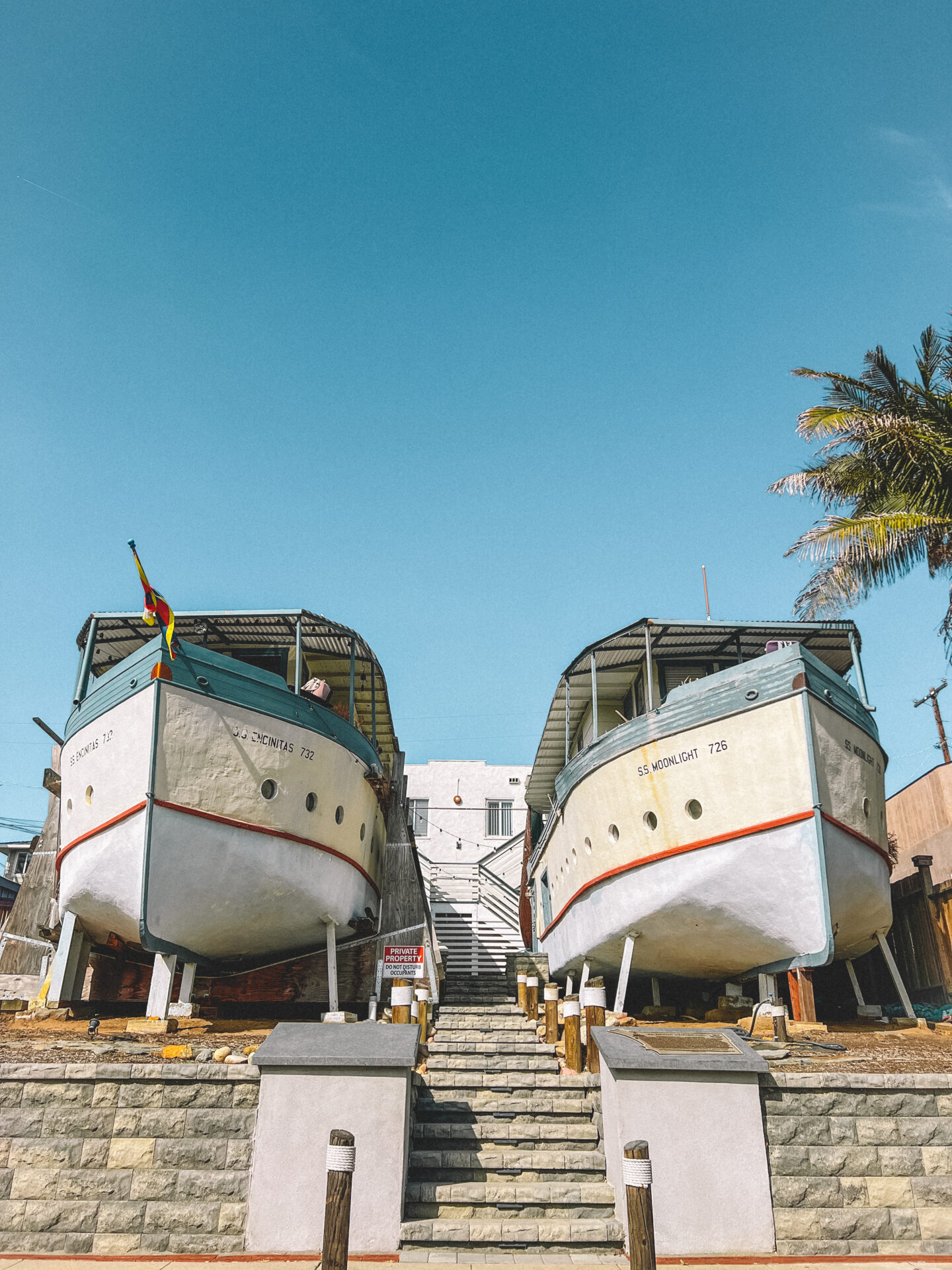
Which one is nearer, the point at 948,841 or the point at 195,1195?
the point at 195,1195


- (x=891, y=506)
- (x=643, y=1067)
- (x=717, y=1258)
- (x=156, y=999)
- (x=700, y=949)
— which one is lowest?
(x=717, y=1258)

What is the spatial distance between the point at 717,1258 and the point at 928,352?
1405 cm

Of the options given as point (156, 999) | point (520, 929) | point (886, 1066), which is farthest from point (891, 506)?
point (520, 929)

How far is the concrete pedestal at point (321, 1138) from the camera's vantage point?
6836 millimetres

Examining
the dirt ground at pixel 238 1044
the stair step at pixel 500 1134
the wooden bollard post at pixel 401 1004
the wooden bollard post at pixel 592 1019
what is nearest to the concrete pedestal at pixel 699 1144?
the stair step at pixel 500 1134

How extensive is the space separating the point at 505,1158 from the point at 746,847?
5.17 m

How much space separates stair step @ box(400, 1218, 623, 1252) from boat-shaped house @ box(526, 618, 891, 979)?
5136 millimetres

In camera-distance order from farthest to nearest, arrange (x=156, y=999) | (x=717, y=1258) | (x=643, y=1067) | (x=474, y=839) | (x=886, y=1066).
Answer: (x=474, y=839)
(x=156, y=999)
(x=886, y=1066)
(x=643, y=1067)
(x=717, y=1258)

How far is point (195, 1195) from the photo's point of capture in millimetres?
6988

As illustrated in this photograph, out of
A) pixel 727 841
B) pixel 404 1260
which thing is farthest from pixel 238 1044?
pixel 727 841

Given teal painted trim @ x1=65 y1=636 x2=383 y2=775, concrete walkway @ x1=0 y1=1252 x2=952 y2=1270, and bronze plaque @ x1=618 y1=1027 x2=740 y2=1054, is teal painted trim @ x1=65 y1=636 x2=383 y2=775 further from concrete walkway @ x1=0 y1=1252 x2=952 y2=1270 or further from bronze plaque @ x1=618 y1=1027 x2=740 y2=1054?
bronze plaque @ x1=618 y1=1027 x2=740 y2=1054

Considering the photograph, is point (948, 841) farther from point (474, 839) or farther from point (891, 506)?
point (474, 839)

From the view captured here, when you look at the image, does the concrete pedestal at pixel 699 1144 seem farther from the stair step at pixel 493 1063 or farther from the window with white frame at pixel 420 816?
the window with white frame at pixel 420 816

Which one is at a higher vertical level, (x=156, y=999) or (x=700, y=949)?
(x=700, y=949)
